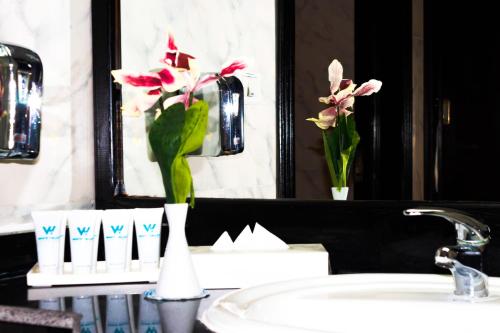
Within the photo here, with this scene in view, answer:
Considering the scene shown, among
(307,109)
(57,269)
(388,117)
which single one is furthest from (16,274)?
(388,117)

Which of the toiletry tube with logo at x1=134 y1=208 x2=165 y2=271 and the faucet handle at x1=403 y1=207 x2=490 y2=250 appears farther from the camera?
the toiletry tube with logo at x1=134 y1=208 x2=165 y2=271

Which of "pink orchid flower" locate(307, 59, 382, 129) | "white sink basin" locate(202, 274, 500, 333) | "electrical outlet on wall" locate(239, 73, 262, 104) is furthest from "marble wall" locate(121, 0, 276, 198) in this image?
"white sink basin" locate(202, 274, 500, 333)

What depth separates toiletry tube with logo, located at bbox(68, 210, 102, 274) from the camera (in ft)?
4.61

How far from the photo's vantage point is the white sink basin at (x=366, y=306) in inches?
44.4

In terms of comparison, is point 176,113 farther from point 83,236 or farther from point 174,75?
point 83,236

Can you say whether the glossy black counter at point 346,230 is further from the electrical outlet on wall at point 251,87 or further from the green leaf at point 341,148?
the electrical outlet on wall at point 251,87

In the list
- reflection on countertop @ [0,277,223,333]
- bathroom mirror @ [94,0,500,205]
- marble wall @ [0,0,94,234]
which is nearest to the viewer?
reflection on countertop @ [0,277,223,333]

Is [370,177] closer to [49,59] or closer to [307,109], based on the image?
[307,109]

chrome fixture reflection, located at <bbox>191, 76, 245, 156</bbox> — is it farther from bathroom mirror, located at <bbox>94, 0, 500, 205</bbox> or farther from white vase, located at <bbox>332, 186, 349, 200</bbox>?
white vase, located at <bbox>332, 186, 349, 200</bbox>

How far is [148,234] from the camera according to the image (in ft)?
4.68

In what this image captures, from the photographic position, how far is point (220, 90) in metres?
1.54

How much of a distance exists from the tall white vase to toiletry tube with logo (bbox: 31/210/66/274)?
10.6 inches

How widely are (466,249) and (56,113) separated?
37.0 inches

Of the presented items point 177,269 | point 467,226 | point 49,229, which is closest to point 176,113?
point 177,269
